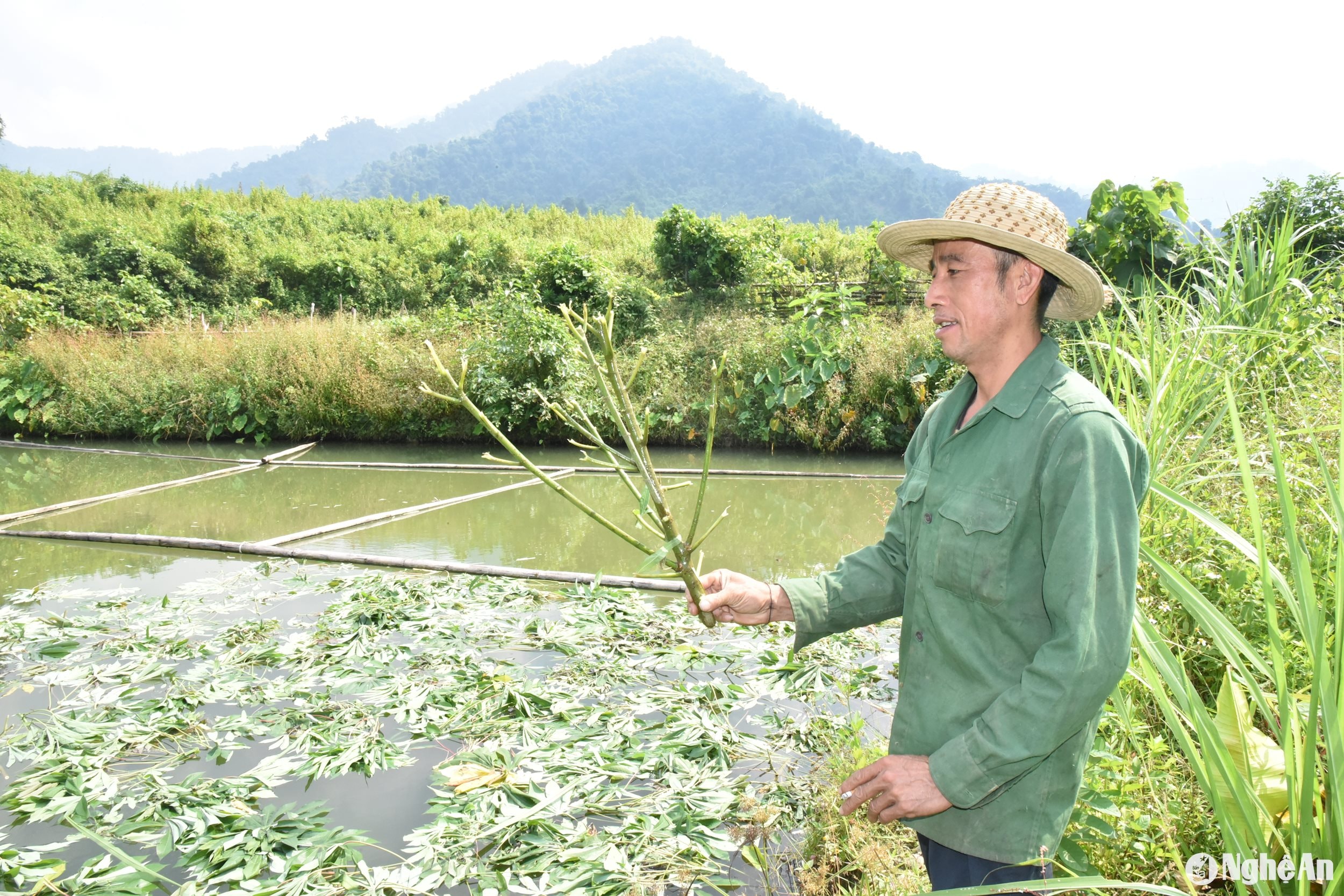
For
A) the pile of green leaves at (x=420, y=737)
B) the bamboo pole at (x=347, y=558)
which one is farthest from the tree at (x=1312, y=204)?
the pile of green leaves at (x=420, y=737)

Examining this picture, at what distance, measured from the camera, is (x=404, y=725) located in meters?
2.97

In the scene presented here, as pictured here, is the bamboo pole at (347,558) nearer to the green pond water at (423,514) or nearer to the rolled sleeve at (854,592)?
the green pond water at (423,514)

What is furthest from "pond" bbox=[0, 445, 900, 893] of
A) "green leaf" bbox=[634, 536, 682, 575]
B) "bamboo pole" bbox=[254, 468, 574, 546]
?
"green leaf" bbox=[634, 536, 682, 575]

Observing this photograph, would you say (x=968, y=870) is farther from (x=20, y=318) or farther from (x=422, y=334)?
(x=20, y=318)

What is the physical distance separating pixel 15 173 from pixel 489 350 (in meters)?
26.5

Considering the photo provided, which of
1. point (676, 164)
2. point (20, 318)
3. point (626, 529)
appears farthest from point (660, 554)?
point (676, 164)

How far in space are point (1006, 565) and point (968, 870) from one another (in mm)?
486

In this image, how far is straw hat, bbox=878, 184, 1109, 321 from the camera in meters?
1.26

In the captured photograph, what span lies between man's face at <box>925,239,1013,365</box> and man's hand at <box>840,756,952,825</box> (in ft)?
2.13

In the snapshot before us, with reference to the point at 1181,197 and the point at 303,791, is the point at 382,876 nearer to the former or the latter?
the point at 303,791

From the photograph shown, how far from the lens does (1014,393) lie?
4.13ft

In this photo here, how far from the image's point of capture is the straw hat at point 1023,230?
1261 mm

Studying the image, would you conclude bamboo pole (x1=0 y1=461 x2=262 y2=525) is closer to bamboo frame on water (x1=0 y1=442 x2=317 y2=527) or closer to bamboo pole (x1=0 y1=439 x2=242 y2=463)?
bamboo frame on water (x1=0 y1=442 x2=317 y2=527)

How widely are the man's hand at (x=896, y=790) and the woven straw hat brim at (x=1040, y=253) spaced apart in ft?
2.61
